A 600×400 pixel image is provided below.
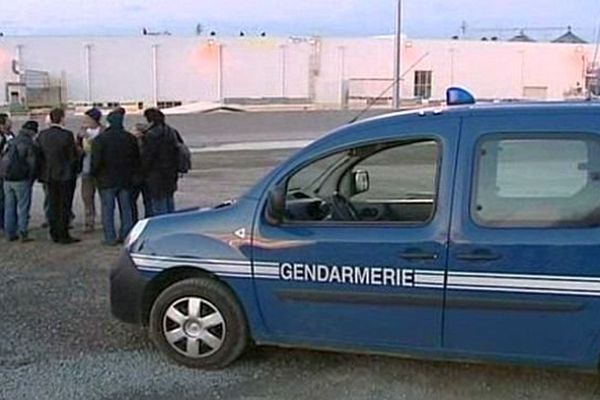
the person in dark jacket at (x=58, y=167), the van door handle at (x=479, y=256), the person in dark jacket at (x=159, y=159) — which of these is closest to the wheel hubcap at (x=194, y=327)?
the van door handle at (x=479, y=256)

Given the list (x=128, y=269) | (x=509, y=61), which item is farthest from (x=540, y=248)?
(x=509, y=61)

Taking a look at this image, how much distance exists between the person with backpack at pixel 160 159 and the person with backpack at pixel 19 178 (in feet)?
4.38

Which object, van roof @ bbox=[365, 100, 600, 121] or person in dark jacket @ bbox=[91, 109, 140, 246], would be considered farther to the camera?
person in dark jacket @ bbox=[91, 109, 140, 246]

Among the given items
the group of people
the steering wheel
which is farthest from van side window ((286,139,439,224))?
the group of people

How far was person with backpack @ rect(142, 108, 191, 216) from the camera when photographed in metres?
8.55

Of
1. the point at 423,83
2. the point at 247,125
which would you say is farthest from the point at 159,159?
the point at 423,83

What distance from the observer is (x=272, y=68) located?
173 feet

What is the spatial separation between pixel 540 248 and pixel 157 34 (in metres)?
50.2

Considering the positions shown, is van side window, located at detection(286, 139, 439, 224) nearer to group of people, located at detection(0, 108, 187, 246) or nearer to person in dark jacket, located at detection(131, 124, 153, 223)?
group of people, located at detection(0, 108, 187, 246)

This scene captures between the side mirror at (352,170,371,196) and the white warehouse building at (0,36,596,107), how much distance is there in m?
43.0

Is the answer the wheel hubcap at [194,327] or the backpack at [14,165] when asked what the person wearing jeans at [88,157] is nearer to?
the backpack at [14,165]

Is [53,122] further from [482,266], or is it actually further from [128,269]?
[482,266]

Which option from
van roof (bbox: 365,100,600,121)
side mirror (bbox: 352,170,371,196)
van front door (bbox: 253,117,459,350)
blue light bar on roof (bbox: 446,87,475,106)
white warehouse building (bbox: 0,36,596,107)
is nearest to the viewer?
van roof (bbox: 365,100,600,121)

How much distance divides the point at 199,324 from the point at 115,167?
4.08 m
